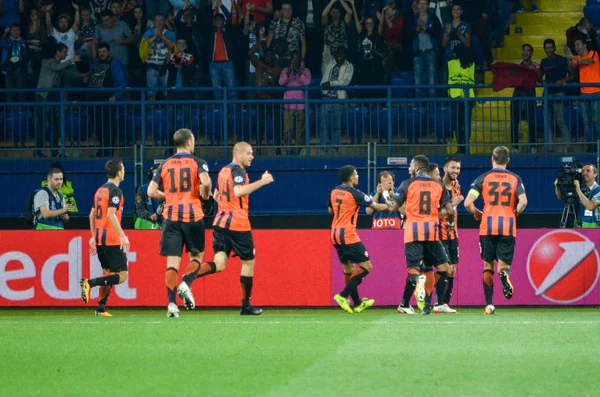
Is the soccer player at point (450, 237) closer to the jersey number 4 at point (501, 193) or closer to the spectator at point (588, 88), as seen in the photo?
the jersey number 4 at point (501, 193)

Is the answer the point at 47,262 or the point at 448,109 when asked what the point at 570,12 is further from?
the point at 47,262

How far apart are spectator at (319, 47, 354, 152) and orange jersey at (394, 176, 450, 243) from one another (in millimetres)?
5214

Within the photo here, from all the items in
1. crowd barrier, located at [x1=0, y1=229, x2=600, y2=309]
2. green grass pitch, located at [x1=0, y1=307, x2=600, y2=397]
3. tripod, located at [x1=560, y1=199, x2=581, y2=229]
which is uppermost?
tripod, located at [x1=560, y1=199, x2=581, y2=229]

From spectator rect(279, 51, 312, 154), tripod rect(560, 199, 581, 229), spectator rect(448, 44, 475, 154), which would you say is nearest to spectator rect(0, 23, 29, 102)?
spectator rect(279, 51, 312, 154)

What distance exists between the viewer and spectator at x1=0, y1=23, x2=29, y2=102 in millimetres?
21594

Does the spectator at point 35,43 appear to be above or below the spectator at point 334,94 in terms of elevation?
above

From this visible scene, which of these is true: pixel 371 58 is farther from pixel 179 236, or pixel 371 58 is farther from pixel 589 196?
pixel 179 236

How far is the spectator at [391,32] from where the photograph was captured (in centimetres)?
2123

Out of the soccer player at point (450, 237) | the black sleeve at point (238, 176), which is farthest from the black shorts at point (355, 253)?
the black sleeve at point (238, 176)

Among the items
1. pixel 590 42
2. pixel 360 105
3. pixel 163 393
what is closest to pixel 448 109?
pixel 360 105

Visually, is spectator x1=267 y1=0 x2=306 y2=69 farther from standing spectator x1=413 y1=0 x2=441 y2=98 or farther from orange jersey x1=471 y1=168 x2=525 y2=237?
orange jersey x1=471 y1=168 x2=525 y2=237

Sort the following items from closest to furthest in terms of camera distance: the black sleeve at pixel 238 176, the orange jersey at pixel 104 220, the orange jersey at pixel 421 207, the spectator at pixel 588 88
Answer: the black sleeve at pixel 238 176, the orange jersey at pixel 421 207, the orange jersey at pixel 104 220, the spectator at pixel 588 88

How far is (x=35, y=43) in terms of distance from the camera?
2192 centimetres

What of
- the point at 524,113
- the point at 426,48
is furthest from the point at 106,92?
the point at 524,113
